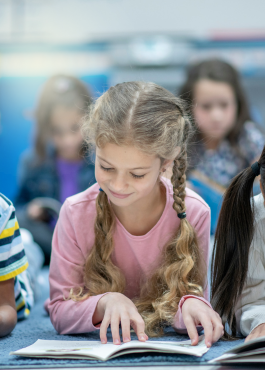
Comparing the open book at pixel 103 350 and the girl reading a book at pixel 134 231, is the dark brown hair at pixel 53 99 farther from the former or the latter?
the open book at pixel 103 350

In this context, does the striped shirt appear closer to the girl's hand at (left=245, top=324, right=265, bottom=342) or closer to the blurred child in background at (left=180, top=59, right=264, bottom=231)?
the girl's hand at (left=245, top=324, right=265, bottom=342)

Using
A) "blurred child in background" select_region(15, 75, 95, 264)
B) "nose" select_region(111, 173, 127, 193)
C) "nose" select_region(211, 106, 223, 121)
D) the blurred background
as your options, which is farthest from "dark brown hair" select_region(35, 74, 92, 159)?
"nose" select_region(111, 173, 127, 193)

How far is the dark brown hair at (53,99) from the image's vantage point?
1.77 meters

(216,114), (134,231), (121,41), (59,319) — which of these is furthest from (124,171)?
(121,41)

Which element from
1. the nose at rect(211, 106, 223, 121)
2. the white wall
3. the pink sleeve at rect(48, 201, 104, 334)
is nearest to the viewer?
the pink sleeve at rect(48, 201, 104, 334)

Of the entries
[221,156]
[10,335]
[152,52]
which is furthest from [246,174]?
[152,52]

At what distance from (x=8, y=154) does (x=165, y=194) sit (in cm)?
165

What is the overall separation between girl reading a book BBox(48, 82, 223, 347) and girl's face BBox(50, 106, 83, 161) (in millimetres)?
918

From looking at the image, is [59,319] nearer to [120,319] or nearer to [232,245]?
[120,319]

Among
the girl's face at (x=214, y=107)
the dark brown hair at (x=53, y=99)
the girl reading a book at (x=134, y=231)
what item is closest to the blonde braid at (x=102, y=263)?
the girl reading a book at (x=134, y=231)

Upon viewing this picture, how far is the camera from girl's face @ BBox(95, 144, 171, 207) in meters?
0.71

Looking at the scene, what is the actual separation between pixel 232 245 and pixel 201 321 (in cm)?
16

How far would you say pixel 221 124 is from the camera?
5.32 feet

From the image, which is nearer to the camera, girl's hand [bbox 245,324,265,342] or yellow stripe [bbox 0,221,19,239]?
girl's hand [bbox 245,324,265,342]
